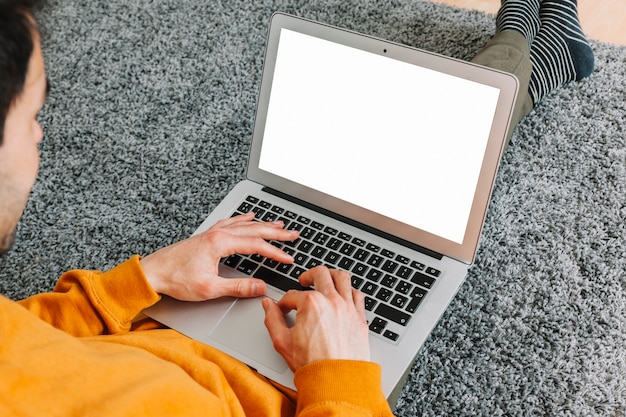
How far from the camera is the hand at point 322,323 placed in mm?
857

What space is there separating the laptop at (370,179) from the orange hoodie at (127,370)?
0.06 meters

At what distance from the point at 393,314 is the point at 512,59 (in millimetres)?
681

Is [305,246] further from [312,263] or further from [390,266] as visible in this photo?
[390,266]

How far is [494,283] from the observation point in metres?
1.30

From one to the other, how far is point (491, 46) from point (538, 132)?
23 centimetres

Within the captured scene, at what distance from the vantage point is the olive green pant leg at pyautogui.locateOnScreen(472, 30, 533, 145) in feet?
4.55

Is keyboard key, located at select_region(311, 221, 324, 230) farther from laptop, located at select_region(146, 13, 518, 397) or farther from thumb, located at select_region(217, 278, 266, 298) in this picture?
thumb, located at select_region(217, 278, 266, 298)

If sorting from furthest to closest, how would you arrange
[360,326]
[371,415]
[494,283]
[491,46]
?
[491,46], [494,283], [360,326], [371,415]

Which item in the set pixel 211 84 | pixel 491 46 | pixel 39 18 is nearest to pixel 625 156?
pixel 491 46

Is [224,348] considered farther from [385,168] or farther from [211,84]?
[211,84]

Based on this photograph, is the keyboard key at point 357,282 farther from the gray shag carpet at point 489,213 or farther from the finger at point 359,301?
the gray shag carpet at point 489,213

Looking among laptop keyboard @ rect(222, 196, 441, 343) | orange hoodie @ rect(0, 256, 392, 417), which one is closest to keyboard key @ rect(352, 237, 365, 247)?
laptop keyboard @ rect(222, 196, 441, 343)

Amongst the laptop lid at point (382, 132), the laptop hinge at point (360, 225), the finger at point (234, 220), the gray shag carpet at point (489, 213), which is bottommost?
the gray shag carpet at point (489, 213)

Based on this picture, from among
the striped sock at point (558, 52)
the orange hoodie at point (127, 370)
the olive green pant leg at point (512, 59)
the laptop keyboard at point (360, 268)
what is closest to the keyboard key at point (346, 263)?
the laptop keyboard at point (360, 268)
